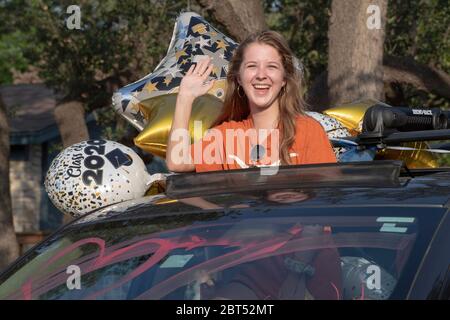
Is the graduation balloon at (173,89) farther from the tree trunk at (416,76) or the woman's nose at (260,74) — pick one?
the tree trunk at (416,76)

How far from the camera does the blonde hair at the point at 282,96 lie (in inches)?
146

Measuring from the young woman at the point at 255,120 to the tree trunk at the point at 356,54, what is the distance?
4022mm

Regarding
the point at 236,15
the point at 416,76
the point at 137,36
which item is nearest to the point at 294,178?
the point at 236,15

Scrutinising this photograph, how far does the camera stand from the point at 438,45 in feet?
40.0

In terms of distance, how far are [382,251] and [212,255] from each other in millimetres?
471

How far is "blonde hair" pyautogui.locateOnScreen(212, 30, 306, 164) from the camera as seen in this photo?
370cm

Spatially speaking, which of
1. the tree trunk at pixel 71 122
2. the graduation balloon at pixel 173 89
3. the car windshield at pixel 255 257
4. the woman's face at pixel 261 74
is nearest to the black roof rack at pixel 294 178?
the car windshield at pixel 255 257

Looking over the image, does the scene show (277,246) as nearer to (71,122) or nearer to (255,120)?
(255,120)

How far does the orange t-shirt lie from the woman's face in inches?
5.1

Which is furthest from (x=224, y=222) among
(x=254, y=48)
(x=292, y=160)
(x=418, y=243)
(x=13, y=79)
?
(x=13, y=79)

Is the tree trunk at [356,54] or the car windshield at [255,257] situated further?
the tree trunk at [356,54]

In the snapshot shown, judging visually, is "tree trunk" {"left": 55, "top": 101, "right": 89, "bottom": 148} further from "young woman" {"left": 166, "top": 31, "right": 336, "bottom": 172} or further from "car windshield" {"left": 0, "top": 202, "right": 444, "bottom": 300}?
"car windshield" {"left": 0, "top": 202, "right": 444, "bottom": 300}

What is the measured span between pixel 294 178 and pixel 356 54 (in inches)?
200
